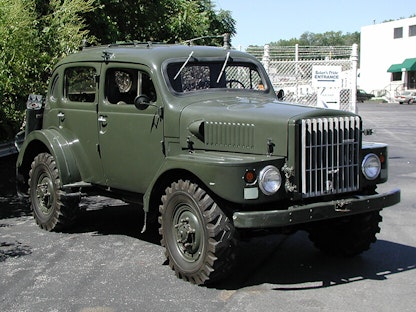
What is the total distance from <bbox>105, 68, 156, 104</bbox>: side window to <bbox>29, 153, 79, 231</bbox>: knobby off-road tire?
3.87 ft

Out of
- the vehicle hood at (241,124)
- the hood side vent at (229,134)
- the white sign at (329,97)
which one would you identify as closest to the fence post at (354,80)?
the white sign at (329,97)

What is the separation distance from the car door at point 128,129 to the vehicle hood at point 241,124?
0.41m

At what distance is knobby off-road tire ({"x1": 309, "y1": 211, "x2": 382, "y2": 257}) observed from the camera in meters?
5.89

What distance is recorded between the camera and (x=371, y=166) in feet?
18.7

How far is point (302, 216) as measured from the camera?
196 inches

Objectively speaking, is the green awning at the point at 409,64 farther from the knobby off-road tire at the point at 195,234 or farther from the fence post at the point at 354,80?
the knobby off-road tire at the point at 195,234

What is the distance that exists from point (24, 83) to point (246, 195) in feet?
16.3

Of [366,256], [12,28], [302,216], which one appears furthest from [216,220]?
[12,28]

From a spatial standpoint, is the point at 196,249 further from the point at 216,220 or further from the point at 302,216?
the point at 302,216

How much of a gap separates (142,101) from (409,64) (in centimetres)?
5503

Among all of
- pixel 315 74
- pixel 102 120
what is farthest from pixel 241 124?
pixel 315 74

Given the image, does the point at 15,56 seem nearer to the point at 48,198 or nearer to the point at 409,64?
the point at 48,198

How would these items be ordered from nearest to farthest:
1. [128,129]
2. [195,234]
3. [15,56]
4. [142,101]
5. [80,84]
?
[195,234]
[142,101]
[128,129]
[80,84]
[15,56]

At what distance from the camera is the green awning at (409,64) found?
55.9 meters
